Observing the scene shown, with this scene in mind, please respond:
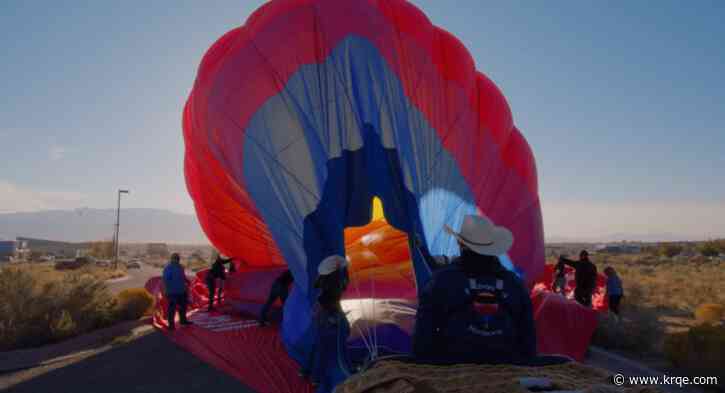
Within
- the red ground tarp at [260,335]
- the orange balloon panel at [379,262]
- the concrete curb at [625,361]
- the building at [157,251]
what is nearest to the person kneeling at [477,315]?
the red ground tarp at [260,335]

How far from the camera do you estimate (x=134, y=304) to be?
10.5 metres

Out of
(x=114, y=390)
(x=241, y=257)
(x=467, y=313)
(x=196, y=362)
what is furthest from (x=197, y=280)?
(x=467, y=313)

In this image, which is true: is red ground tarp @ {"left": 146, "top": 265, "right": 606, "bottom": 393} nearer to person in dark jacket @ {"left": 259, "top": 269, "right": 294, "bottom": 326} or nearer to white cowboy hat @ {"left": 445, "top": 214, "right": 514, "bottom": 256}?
person in dark jacket @ {"left": 259, "top": 269, "right": 294, "bottom": 326}

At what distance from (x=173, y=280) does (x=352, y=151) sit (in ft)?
15.1

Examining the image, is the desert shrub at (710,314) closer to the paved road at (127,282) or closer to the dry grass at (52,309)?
the dry grass at (52,309)

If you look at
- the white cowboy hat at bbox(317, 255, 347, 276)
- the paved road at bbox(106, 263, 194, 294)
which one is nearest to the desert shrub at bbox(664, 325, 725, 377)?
the white cowboy hat at bbox(317, 255, 347, 276)

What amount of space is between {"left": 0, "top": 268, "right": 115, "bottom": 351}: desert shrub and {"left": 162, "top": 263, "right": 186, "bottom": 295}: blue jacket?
1.61 m

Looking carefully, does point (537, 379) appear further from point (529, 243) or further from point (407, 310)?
point (529, 243)

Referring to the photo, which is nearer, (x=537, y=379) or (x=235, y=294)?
(x=537, y=379)

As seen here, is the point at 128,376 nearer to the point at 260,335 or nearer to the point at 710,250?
the point at 260,335

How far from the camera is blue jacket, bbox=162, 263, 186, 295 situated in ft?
28.1

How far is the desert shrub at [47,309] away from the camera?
757cm

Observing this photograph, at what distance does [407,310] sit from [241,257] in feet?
18.3

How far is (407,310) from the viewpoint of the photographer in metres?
5.86
